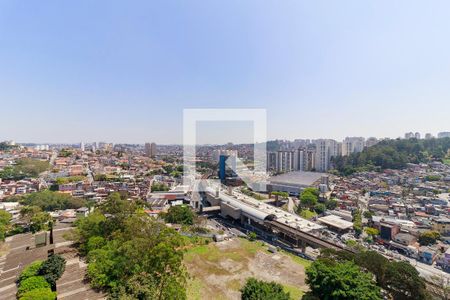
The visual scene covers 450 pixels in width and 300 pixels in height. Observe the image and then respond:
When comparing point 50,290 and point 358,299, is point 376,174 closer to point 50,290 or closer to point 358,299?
point 358,299

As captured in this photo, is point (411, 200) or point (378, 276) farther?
point (411, 200)

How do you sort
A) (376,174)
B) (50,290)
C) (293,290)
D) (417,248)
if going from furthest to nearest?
(376,174) < (417,248) < (293,290) < (50,290)

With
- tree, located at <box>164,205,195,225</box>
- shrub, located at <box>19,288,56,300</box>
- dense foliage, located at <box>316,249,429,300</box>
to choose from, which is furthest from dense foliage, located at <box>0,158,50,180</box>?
dense foliage, located at <box>316,249,429,300</box>

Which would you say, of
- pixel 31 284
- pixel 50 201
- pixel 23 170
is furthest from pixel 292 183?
pixel 23 170

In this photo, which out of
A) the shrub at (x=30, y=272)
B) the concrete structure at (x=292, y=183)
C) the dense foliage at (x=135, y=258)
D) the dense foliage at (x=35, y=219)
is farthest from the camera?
the concrete structure at (x=292, y=183)

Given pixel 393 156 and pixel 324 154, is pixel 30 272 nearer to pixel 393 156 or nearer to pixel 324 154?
pixel 324 154

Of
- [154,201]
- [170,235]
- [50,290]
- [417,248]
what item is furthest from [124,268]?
[417,248]

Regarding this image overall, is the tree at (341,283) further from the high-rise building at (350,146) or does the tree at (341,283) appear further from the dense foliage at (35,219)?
the high-rise building at (350,146)

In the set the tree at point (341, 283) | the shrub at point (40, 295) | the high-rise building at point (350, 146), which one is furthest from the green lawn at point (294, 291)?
the high-rise building at point (350, 146)
